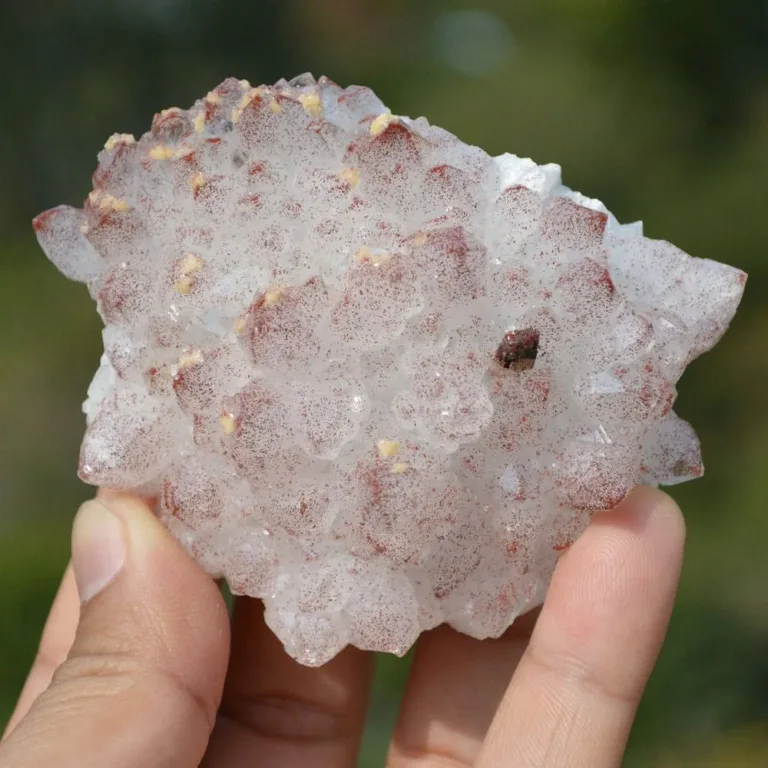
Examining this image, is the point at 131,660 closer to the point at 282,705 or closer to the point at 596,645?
the point at 282,705

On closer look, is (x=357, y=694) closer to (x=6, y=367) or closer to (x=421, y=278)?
(x=421, y=278)

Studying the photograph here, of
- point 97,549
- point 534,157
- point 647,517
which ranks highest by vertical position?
point 534,157

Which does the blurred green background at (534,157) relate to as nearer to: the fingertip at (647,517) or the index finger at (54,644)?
the index finger at (54,644)

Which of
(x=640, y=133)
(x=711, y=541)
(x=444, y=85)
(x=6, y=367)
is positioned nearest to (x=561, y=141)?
(x=640, y=133)

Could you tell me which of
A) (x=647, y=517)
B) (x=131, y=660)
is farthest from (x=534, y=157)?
(x=131, y=660)

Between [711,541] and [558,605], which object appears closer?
[558,605]

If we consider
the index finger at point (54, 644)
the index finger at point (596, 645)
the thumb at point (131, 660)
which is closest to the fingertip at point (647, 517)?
the index finger at point (596, 645)
